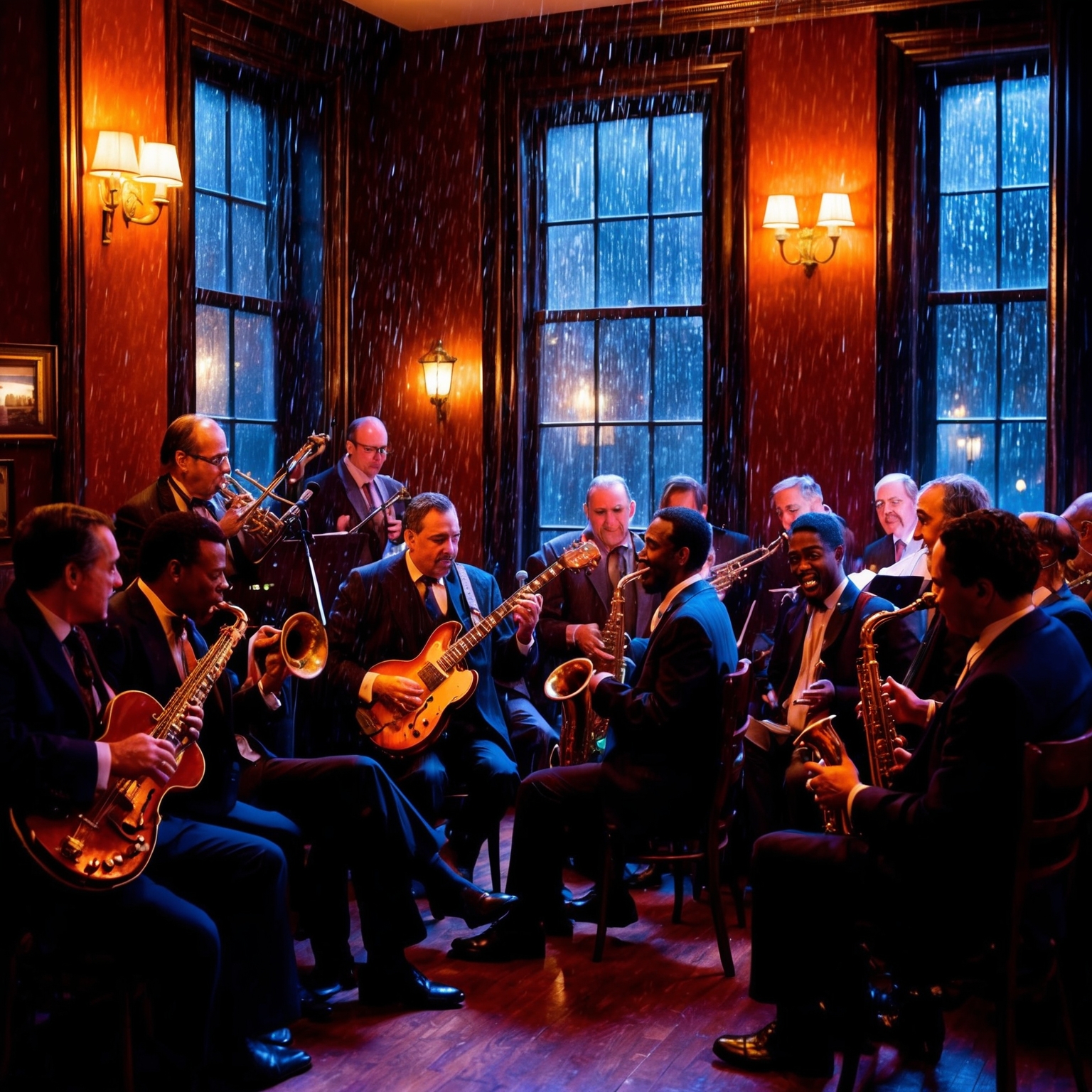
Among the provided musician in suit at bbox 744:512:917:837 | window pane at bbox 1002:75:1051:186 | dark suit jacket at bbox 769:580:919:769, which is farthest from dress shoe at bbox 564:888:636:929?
window pane at bbox 1002:75:1051:186

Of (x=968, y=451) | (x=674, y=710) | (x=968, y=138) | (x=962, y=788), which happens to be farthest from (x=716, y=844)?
(x=968, y=138)

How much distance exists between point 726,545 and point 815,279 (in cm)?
149

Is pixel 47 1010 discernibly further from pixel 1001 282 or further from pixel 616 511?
pixel 1001 282

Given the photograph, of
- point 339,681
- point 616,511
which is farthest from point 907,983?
point 616,511

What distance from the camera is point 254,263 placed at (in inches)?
285

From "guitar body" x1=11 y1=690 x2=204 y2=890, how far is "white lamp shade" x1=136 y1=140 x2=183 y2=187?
3.36 meters

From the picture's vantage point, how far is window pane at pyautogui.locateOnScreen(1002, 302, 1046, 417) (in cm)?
688

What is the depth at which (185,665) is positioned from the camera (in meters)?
3.62

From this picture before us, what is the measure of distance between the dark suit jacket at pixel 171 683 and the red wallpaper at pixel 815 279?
13.1 ft

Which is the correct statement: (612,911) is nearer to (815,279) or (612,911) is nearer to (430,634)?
(430,634)

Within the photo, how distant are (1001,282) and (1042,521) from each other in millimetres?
3265

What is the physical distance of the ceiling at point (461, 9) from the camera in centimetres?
730

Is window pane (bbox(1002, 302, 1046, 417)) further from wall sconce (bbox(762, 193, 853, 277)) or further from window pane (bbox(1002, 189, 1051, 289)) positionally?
wall sconce (bbox(762, 193, 853, 277))

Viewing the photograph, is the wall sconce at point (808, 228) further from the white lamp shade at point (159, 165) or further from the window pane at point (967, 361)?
the white lamp shade at point (159, 165)
